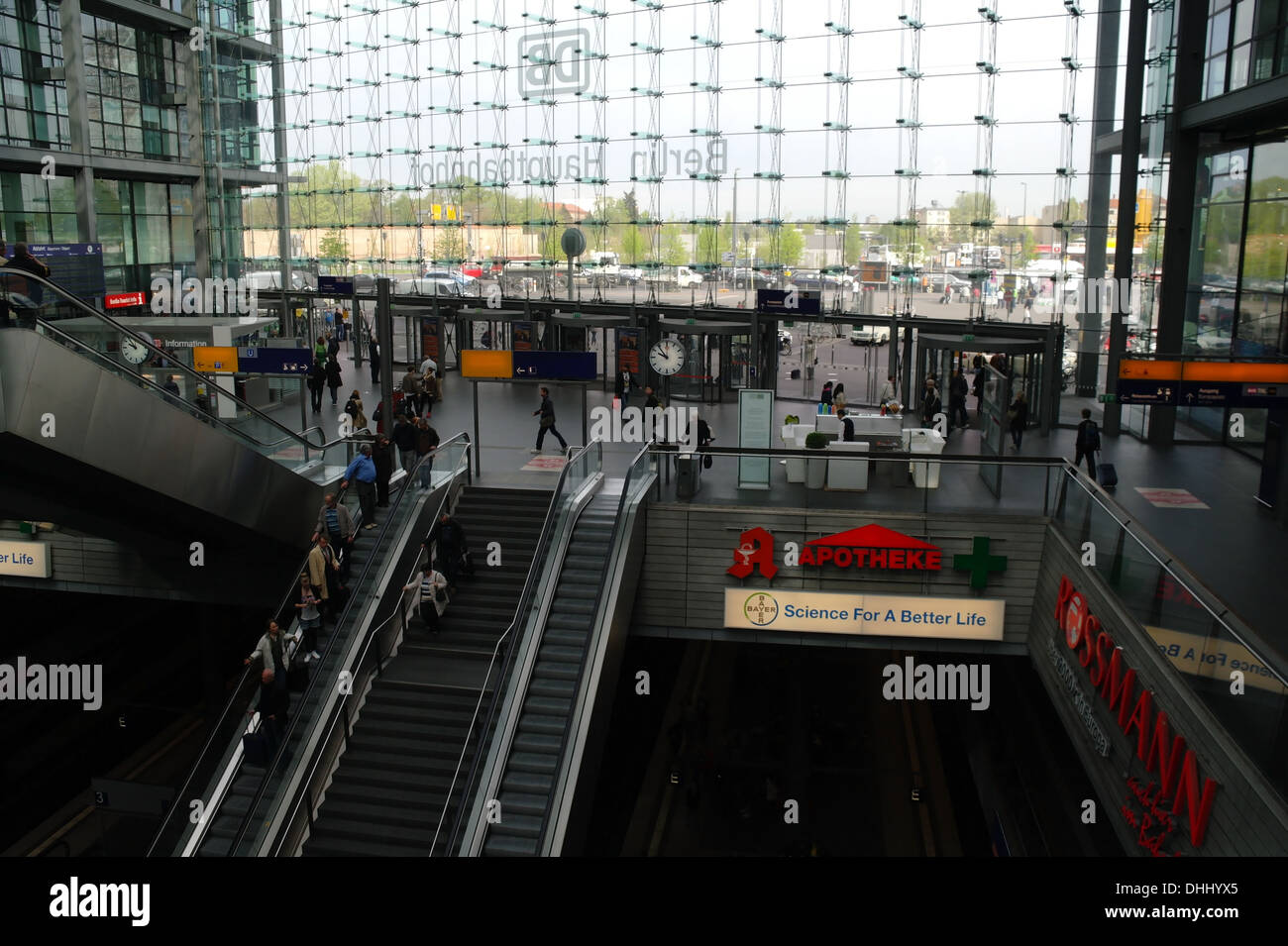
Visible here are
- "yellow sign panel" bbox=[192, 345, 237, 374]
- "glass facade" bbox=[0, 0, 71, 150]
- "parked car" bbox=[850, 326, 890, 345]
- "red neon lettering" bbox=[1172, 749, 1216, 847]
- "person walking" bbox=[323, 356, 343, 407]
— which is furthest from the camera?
"parked car" bbox=[850, 326, 890, 345]

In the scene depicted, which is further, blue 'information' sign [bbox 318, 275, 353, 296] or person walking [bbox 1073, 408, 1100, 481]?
blue 'information' sign [bbox 318, 275, 353, 296]

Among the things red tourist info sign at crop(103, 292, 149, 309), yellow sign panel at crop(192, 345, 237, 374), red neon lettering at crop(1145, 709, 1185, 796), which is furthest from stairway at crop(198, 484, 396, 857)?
red tourist info sign at crop(103, 292, 149, 309)

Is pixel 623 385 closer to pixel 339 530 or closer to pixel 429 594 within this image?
pixel 339 530

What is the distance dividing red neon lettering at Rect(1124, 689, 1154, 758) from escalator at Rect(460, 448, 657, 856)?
486 cm

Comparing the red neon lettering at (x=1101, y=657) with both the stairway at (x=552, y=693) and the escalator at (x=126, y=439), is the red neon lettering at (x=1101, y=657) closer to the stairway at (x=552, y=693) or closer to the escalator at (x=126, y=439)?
the stairway at (x=552, y=693)

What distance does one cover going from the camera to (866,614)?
13.1 m

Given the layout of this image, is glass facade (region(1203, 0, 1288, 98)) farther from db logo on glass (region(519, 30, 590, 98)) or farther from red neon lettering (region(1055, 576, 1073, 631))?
db logo on glass (region(519, 30, 590, 98))

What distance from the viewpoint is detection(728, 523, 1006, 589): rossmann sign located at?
508 inches

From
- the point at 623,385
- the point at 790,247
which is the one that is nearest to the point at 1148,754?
the point at 623,385

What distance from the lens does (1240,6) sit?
52.7 feet

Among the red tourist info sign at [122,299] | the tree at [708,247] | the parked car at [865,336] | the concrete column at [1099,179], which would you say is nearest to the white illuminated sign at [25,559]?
the red tourist info sign at [122,299]

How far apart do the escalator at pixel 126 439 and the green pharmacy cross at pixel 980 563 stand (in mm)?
8440

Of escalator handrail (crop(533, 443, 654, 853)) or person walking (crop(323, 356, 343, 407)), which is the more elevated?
→ person walking (crop(323, 356, 343, 407))

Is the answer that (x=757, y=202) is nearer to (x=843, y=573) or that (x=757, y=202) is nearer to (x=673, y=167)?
(x=673, y=167)
